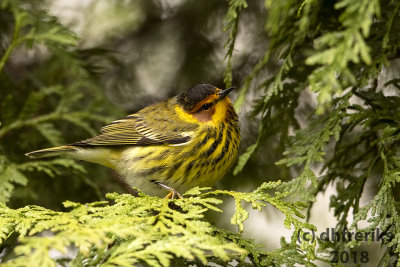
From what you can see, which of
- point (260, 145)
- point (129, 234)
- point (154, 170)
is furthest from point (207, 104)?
point (129, 234)

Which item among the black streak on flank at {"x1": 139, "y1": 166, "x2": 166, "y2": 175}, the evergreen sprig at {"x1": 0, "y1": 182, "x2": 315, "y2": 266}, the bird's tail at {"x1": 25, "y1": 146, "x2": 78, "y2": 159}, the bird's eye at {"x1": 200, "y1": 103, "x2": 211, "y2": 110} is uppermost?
the bird's eye at {"x1": 200, "y1": 103, "x2": 211, "y2": 110}

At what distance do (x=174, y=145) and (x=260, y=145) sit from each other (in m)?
0.52

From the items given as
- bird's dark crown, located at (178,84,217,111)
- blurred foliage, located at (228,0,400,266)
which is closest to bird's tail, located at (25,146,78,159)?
bird's dark crown, located at (178,84,217,111)

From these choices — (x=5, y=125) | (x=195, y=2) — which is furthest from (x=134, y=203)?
(x=195, y=2)

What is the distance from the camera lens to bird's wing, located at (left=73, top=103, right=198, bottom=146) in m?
3.13

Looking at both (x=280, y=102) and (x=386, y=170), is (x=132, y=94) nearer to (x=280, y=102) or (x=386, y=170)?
(x=280, y=102)

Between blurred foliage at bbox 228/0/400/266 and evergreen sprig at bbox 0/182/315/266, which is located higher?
blurred foliage at bbox 228/0/400/266

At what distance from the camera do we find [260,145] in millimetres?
3002

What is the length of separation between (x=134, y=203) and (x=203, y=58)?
6.81ft

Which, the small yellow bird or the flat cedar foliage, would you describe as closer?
the flat cedar foliage

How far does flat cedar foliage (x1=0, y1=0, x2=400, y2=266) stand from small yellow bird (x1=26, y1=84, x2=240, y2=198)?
165 millimetres

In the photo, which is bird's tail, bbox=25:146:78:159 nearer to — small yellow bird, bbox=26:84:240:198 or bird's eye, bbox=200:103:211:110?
small yellow bird, bbox=26:84:240:198

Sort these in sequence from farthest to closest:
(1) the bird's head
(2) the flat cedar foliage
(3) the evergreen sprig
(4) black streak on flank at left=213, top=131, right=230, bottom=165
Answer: (1) the bird's head
(4) black streak on flank at left=213, top=131, right=230, bottom=165
(2) the flat cedar foliage
(3) the evergreen sprig

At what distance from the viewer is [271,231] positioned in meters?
4.28
